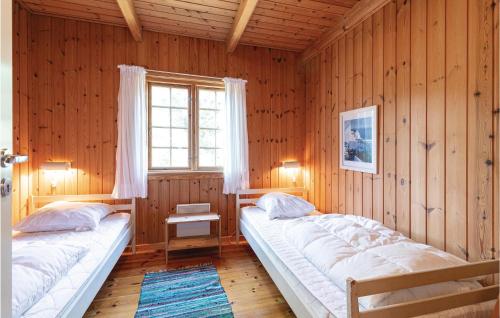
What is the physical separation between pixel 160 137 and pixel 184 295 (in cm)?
189

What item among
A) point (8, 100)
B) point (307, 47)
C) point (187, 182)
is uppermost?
point (307, 47)

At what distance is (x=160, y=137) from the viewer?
318 centimetres

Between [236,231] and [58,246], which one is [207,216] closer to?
[236,231]

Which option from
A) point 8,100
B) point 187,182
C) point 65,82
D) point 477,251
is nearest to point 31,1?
point 65,82

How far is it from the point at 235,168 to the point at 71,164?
191cm

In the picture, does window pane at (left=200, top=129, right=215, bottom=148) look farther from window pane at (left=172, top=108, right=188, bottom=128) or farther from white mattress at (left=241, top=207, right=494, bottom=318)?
white mattress at (left=241, top=207, right=494, bottom=318)

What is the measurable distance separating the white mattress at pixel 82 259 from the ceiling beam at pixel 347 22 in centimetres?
310

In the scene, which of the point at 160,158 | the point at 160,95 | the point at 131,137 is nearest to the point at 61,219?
the point at 131,137

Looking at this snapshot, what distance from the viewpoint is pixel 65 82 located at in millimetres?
2836

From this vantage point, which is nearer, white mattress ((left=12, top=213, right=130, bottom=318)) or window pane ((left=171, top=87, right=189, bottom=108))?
white mattress ((left=12, top=213, right=130, bottom=318))

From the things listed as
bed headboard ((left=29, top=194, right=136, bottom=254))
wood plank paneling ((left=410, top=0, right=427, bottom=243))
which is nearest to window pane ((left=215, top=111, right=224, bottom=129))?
bed headboard ((left=29, top=194, right=136, bottom=254))

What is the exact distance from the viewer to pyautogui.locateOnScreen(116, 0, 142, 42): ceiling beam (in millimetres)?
A: 2281

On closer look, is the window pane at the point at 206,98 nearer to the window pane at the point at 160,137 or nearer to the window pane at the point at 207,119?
the window pane at the point at 207,119

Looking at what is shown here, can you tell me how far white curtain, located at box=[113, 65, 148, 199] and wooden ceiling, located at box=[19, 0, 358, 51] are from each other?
0.59 metres
